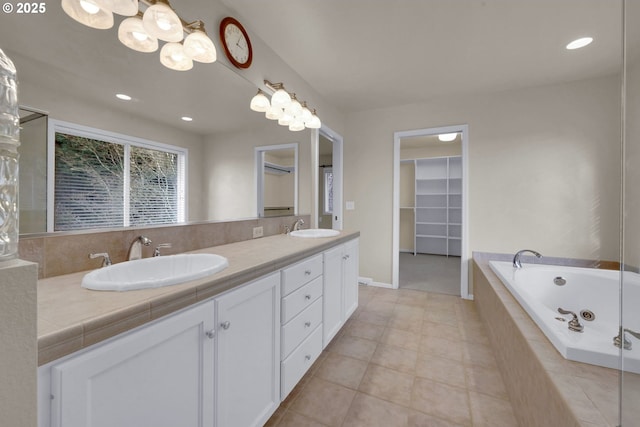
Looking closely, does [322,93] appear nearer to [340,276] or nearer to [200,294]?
[340,276]

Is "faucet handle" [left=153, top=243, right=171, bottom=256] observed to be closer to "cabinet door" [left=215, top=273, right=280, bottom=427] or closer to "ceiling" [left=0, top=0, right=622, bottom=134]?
"cabinet door" [left=215, top=273, right=280, bottom=427]

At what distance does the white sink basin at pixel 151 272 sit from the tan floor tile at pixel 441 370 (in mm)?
1542

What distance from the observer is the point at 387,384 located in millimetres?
1627

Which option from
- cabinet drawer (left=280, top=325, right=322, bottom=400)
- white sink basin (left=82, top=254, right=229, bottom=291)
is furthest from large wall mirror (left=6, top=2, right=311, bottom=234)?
cabinet drawer (left=280, top=325, right=322, bottom=400)

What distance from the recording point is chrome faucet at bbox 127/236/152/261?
44.5 inches

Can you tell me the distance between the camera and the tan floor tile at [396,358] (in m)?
1.80

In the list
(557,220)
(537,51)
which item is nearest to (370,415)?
(557,220)

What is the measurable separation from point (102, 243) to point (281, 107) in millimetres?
1527

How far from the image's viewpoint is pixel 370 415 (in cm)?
139

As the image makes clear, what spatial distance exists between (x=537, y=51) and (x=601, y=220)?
1.78m

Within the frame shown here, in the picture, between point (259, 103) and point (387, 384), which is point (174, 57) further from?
point (387, 384)

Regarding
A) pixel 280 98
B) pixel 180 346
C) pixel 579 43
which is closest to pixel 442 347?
pixel 180 346

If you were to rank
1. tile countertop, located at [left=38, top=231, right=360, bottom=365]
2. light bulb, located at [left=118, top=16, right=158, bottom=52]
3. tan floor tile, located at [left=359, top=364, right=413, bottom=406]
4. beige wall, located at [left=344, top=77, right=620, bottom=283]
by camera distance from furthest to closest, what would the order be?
beige wall, located at [left=344, top=77, right=620, bottom=283] → tan floor tile, located at [left=359, top=364, right=413, bottom=406] → light bulb, located at [left=118, top=16, right=158, bottom=52] → tile countertop, located at [left=38, top=231, right=360, bottom=365]

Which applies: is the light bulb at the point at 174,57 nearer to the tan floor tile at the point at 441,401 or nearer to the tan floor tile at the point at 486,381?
the tan floor tile at the point at 441,401
